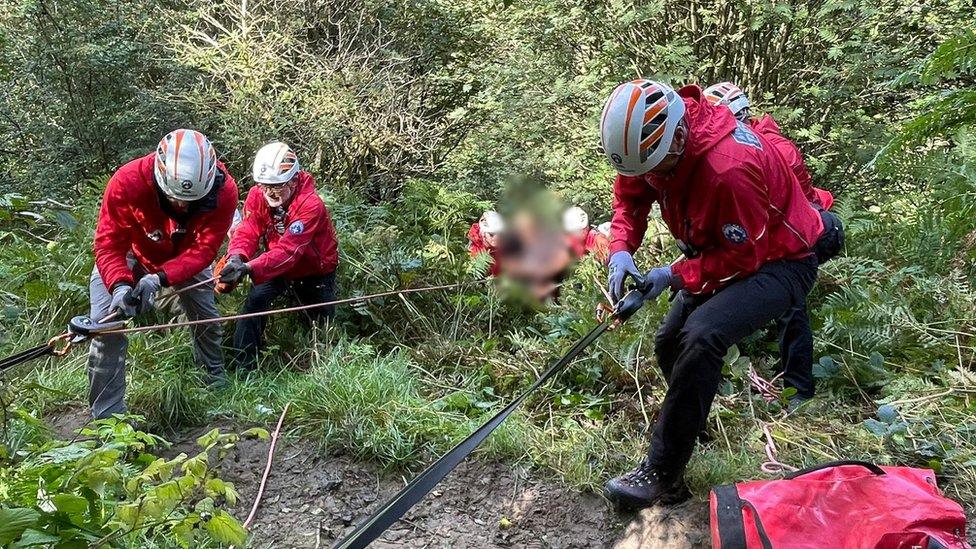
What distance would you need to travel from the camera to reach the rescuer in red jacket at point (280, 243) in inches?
203

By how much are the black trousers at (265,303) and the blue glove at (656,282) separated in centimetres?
294

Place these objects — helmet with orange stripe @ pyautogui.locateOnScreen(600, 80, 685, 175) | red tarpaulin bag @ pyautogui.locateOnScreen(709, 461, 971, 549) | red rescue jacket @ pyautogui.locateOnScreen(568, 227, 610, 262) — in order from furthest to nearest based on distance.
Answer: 1. red rescue jacket @ pyautogui.locateOnScreen(568, 227, 610, 262)
2. helmet with orange stripe @ pyautogui.locateOnScreen(600, 80, 685, 175)
3. red tarpaulin bag @ pyautogui.locateOnScreen(709, 461, 971, 549)

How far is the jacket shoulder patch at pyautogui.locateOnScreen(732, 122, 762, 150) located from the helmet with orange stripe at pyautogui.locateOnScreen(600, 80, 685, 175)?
27 centimetres

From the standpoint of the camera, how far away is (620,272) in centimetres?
347

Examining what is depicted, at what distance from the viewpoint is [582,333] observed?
4.89 metres

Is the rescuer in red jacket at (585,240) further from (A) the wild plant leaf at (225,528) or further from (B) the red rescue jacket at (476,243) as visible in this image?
(A) the wild plant leaf at (225,528)

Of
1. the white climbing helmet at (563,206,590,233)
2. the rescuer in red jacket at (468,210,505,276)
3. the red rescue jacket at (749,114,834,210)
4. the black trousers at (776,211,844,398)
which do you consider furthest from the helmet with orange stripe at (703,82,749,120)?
the rescuer in red jacket at (468,210,505,276)

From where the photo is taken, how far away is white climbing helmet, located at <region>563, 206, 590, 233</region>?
401 centimetres

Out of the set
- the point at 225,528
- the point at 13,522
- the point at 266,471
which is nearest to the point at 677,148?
the point at 225,528

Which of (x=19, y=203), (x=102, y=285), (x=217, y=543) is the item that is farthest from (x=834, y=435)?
(x=102, y=285)

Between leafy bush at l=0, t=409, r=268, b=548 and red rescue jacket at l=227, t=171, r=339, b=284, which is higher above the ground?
leafy bush at l=0, t=409, r=268, b=548

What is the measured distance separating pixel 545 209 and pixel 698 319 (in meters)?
0.83

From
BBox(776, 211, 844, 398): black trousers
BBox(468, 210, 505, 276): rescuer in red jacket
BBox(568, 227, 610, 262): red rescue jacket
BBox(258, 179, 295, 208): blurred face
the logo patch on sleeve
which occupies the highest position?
BBox(258, 179, 295, 208): blurred face

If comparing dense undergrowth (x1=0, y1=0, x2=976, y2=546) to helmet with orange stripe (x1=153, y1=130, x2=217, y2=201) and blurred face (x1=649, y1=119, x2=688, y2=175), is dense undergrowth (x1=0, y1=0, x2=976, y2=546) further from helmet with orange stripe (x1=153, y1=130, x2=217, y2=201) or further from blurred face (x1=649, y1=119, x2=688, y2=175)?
blurred face (x1=649, y1=119, x2=688, y2=175)
